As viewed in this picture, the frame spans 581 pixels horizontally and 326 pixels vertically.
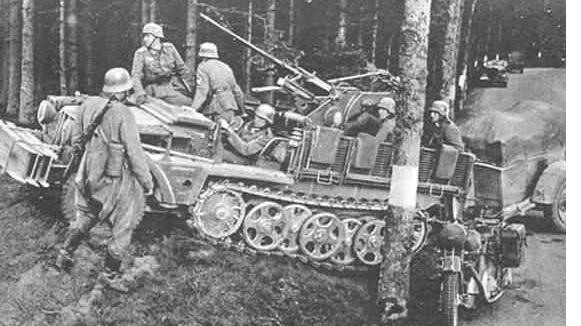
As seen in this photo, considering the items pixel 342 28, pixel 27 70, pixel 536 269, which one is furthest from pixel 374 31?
pixel 27 70

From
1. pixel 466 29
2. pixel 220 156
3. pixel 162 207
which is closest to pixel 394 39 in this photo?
pixel 466 29

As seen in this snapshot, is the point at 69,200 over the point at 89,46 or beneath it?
beneath

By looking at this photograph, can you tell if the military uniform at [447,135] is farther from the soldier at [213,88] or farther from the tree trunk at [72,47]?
the tree trunk at [72,47]

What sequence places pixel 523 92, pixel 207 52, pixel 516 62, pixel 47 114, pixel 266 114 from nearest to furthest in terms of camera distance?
pixel 47 114, pixel 266 114, pixel 207 52, pixel 516 62, pixel 523 92

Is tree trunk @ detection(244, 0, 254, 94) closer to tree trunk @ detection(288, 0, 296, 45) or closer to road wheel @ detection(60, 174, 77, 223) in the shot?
tree trunk @ detection(288, 0, 296, 45)

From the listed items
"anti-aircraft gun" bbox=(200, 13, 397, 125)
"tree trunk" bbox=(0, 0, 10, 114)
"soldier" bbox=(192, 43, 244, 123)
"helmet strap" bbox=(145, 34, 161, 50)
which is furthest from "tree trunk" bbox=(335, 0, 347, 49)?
"tree trunk" bbox=(0, 0, 10, 114)

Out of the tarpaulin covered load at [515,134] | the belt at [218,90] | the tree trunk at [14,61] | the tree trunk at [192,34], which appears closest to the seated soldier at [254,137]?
the belt at [218,90]

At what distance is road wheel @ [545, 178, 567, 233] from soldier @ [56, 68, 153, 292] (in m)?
5.32

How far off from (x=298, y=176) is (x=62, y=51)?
5594mm

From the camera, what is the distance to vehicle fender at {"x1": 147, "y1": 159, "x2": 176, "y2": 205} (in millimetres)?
6707

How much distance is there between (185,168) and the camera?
6.96 metres

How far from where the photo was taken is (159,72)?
8.70 metres

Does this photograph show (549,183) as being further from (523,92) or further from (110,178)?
(110,178)

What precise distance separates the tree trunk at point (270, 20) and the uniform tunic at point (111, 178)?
4.38 meters
